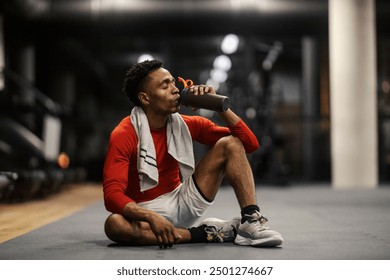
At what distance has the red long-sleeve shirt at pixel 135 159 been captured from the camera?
212 cm

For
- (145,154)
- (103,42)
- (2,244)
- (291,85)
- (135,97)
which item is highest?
(103,42)

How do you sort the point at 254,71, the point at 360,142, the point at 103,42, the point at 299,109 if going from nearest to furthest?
the point at 360,142 < the point at 254,71 < the point at 299,109 < the point at 103,42

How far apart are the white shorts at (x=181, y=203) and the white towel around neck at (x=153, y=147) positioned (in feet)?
0.24

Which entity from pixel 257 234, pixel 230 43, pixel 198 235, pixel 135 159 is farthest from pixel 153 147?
pixel 230 43

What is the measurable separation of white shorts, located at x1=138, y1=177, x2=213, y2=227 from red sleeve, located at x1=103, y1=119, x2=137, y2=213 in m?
0.25

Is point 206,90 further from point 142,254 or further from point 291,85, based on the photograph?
point 291,85

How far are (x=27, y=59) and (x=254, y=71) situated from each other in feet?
12.1

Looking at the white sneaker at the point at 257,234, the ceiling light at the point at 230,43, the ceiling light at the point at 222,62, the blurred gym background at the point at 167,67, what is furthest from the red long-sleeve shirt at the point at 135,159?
the ceiling light at the point at 222,62

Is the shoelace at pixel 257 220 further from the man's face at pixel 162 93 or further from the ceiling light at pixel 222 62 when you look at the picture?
the ceiling light at pixel 222 62

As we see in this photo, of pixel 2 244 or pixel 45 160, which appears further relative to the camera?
pixel 45 160

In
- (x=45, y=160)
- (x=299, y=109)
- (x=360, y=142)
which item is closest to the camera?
(x=45, y=160)

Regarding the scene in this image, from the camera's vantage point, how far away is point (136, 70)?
93.4 inches

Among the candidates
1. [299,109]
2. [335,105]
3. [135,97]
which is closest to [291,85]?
[299,109]
